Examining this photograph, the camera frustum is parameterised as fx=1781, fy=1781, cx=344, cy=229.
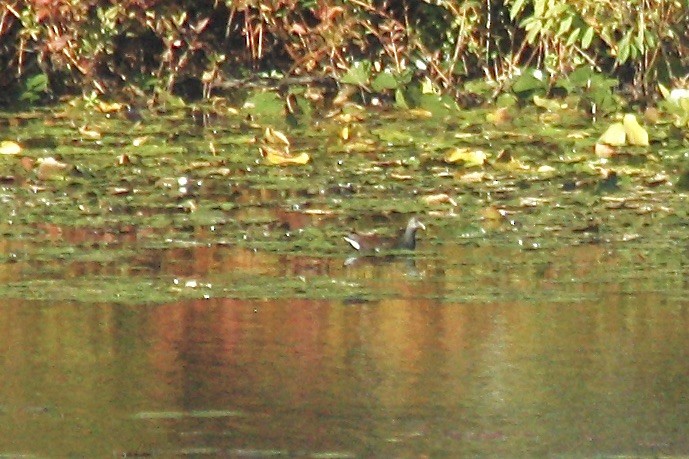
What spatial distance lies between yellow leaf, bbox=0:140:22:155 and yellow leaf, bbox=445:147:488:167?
76.7 inches

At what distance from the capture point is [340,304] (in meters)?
5.44

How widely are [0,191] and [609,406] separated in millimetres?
3465

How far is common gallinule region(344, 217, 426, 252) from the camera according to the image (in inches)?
242

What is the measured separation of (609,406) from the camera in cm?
445

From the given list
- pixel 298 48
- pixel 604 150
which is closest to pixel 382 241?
pixel 604 150

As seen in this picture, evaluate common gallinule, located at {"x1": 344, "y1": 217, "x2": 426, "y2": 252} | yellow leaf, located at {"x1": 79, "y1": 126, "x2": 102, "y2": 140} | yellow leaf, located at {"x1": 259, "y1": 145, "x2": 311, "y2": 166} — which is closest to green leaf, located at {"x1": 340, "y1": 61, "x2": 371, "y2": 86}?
yellow leaf, located at {"x1": 79, "y1": 126, "x2": 102, "y2": 140}

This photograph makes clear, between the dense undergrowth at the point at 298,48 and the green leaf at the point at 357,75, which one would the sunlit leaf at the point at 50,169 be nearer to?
the dense undergrowth at the point at 298,48

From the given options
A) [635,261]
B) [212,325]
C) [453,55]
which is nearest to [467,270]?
[635,261]

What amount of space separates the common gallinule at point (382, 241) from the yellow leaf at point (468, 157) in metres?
1.48

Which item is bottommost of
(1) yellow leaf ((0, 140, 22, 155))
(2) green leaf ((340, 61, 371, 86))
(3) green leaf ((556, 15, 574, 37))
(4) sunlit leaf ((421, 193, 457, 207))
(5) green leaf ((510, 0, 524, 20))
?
(4) sunlit leaf ((421, 193, 457, 207))

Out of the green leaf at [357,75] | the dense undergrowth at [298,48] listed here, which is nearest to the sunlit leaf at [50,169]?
the dense undergrowth at [298,48]

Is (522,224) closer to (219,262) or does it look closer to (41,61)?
(219,262)

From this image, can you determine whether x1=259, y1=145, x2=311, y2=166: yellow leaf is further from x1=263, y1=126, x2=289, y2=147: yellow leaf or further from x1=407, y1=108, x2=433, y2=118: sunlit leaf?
x1=407, y1=108, x2=433, y2=118: sunlit leaf

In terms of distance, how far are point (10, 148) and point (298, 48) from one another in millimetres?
2477
